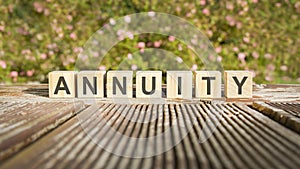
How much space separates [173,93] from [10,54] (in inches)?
70.5

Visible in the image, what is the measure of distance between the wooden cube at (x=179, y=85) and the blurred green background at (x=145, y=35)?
143 cm

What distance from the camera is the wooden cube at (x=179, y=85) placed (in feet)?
4.38

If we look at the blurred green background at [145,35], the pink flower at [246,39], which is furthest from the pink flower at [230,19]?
the pink flower at [246,39]

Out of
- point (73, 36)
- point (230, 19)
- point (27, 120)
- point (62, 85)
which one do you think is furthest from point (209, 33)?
point (27, 120)

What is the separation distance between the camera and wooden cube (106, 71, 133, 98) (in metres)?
1.36

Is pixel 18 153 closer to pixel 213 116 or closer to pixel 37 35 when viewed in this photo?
pixel 213 116

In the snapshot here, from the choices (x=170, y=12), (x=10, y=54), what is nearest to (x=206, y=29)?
(x=170, y=12)

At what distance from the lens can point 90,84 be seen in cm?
138

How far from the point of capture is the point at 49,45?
2.84 metres

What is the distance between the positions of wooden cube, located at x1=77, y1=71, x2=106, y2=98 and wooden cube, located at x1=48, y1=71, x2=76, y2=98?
24 millimetres

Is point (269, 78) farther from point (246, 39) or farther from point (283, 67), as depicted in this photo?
point (246, 39)

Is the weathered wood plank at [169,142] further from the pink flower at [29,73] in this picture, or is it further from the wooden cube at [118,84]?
the pink flower at [29,73]

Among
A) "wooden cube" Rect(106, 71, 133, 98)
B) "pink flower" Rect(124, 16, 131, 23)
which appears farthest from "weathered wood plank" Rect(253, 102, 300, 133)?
"pink flower" Rect(124, 16, 131, 23)

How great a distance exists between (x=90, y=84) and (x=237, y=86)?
49cm
